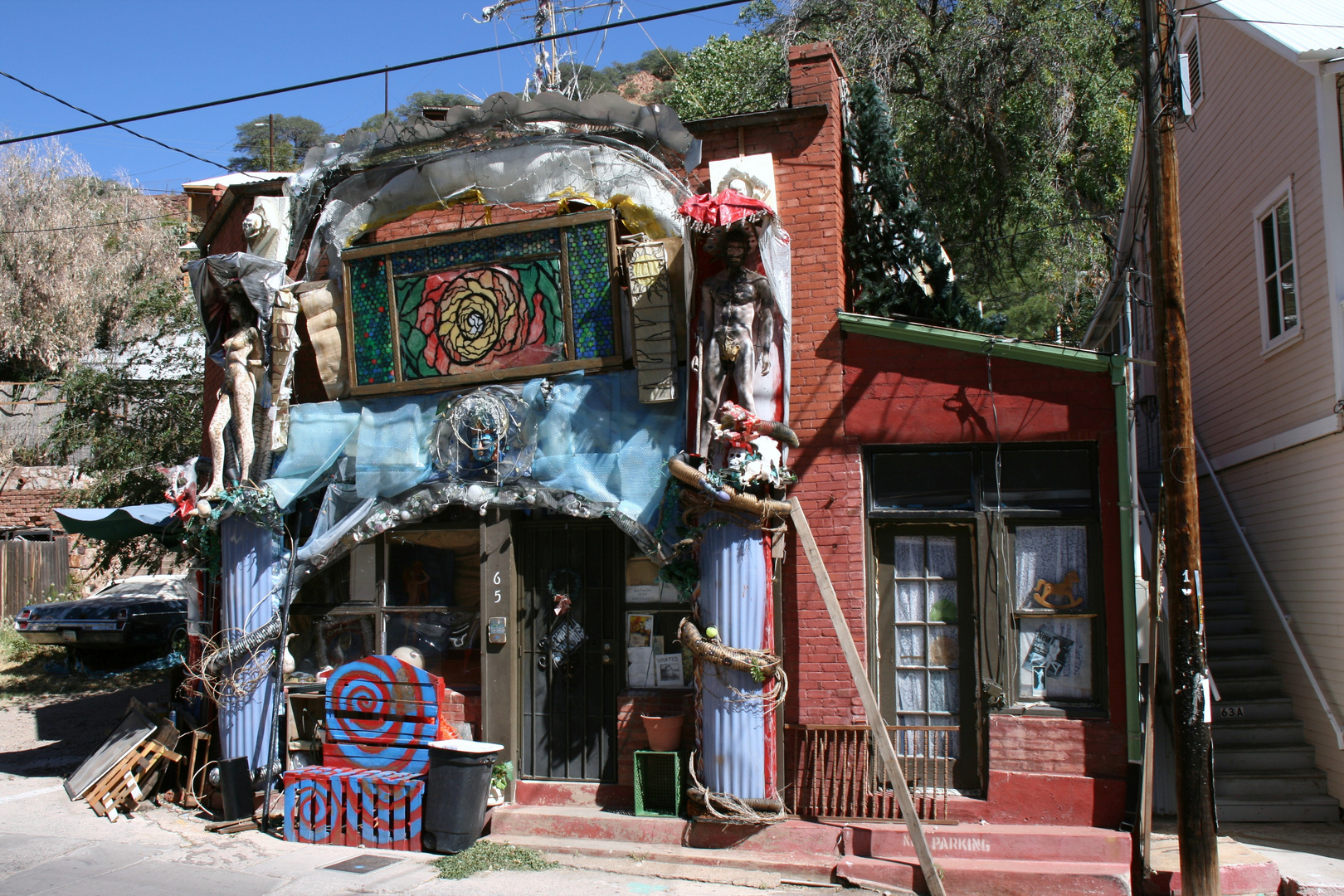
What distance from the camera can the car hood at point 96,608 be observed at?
16375 mm

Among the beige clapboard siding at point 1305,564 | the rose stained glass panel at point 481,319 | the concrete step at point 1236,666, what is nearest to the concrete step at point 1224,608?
the beige clapboard siding at point 1305,564

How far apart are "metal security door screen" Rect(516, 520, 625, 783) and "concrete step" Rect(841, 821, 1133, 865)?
8.22 feet

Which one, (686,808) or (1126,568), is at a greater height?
(1126,568)

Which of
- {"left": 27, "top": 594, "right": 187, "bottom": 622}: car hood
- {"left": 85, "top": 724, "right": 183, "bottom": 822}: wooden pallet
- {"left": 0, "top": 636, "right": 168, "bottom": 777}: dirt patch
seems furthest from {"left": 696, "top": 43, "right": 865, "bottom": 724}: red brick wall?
{"left": 27, "top": 594, "right": 187, "bottom": 622}: car hood

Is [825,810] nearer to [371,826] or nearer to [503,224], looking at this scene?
[371,826]

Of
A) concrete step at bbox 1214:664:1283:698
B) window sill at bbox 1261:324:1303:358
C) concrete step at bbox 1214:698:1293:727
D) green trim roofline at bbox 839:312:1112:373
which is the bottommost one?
concrete step at bbox 1214:698:1293:727

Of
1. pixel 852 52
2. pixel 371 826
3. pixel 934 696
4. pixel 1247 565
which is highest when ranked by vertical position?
pixel 852 52

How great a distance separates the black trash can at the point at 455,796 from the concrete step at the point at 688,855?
336mm

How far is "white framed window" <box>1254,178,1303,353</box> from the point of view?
9602mm

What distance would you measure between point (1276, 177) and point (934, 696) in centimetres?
649

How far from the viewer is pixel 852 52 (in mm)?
17984

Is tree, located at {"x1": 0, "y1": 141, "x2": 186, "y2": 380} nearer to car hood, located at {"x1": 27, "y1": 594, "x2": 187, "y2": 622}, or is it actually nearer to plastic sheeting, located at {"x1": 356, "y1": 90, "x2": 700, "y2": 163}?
car hood, located at {"x1": 27, "y1": 594, "x2": 187, "y2": 622}

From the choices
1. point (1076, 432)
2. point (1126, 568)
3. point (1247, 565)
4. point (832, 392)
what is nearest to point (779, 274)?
point (832, 392)

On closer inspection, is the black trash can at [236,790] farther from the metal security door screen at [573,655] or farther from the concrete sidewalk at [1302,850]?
the concrete sidewalk at [1302,850]
